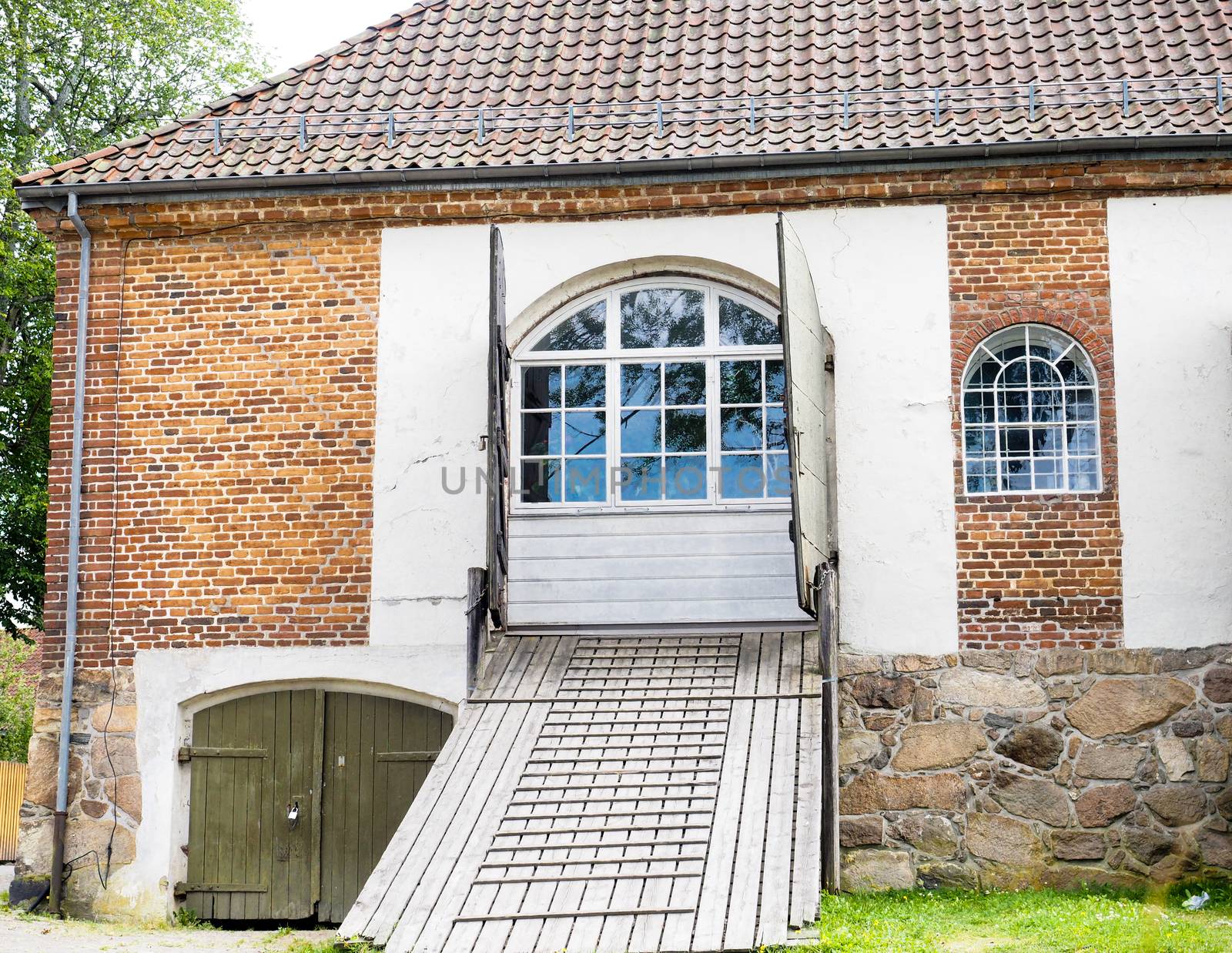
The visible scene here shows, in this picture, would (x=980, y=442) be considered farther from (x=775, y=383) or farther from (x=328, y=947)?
(x=328, y=947)

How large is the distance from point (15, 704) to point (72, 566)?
23.4 meters

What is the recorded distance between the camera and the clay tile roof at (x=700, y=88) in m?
10.7

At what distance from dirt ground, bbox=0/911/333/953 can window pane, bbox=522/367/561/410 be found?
408 centimetres

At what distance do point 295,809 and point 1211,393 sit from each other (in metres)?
7.30

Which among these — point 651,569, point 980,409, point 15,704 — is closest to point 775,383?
point 980,409

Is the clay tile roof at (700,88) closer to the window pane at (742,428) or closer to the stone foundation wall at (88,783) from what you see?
the window pane at (742,428)

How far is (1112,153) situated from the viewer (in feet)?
34.0

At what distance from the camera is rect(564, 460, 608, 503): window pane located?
1066cm

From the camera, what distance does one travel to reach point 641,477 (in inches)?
419

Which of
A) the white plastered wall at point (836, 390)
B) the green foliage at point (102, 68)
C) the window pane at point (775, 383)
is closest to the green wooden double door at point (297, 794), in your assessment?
the white plastered wall at point (836, 390)

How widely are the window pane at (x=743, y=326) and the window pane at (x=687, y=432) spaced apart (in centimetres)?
61

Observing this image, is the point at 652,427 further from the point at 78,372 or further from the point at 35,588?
the point at 35,588

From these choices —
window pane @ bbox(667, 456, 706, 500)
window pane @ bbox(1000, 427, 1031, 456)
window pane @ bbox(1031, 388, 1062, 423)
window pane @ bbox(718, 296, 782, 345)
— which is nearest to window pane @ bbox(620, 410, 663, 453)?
window pane @ bbox(667, 456, 706, 500)

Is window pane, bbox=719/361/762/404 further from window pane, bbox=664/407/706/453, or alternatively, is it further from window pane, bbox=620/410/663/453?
window pane, bbox=620/410/663/453
